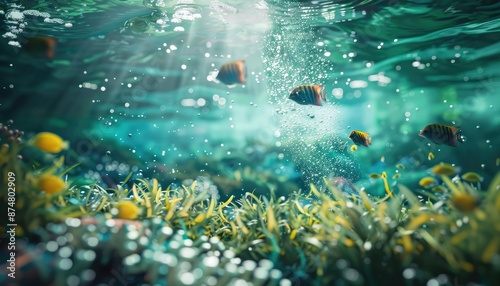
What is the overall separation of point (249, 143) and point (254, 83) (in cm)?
312

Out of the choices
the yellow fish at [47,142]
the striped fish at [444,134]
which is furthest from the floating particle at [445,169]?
the yellow fish at [47,142]

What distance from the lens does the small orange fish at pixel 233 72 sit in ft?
17.0

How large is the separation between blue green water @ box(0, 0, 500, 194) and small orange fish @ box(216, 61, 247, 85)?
4254mm

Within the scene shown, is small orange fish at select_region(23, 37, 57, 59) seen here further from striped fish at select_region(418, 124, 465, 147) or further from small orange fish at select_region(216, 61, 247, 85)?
striped fish at select_region(418, 124, 465, 147)

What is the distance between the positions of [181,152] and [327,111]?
8.18m

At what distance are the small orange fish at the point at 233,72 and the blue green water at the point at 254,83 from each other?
4254mm

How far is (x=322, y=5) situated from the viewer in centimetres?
863

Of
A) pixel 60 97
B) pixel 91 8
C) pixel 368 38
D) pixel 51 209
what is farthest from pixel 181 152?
pixel 51 209

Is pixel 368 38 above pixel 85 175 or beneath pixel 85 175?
above

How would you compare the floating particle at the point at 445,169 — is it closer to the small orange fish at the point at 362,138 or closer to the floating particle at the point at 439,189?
the floating particle at the point at 439,189

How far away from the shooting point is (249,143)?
15.9 metres

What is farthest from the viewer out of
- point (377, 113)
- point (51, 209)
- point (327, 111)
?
point (377, 113)

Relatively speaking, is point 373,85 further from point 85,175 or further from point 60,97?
point 60,97

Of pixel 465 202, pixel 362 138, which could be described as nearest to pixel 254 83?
pixel 362 138
